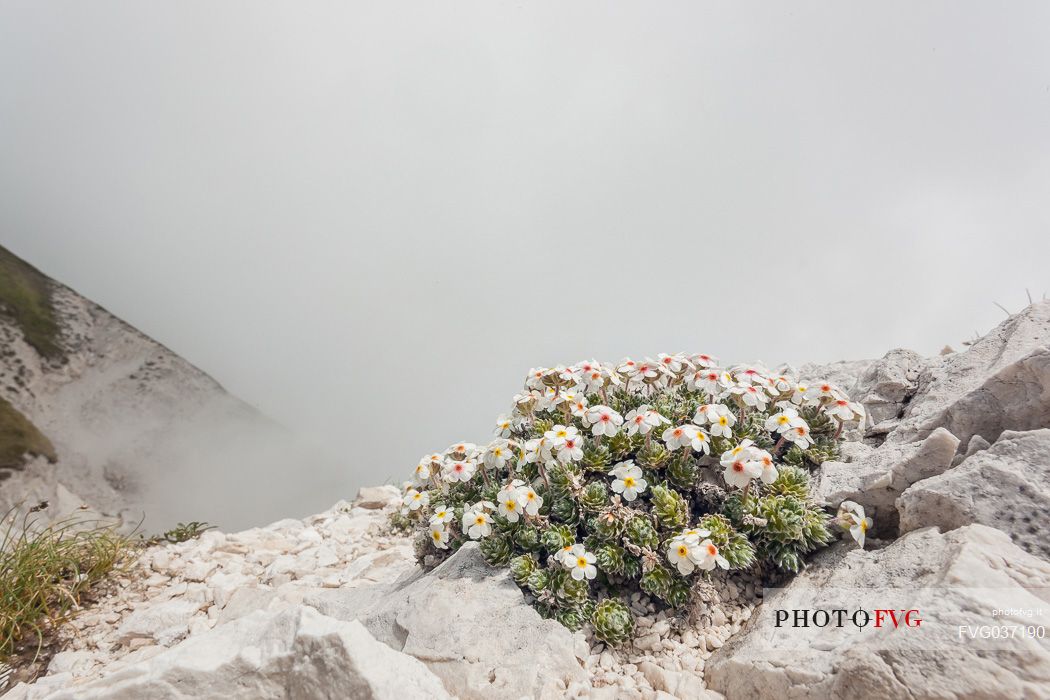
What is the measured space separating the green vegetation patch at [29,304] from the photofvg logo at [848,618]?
170 ft

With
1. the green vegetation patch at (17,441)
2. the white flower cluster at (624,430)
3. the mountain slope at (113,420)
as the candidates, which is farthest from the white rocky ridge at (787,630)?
the mountain slope at (113,420)

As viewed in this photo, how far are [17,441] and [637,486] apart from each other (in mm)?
38009

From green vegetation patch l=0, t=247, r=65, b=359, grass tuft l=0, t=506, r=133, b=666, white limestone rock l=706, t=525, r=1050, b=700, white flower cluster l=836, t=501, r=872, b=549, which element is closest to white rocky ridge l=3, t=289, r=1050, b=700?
white limestone rock l=706, t=525, r=1050, b=700

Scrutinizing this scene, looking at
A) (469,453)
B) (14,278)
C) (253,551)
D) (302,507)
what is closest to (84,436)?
(14,278)

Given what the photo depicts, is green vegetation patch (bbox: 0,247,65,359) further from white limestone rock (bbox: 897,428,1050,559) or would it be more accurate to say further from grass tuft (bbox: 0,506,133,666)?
white limestone rock (bbox: 897,428,1050,559)

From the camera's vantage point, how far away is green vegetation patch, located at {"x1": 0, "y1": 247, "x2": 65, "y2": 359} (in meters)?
39.4

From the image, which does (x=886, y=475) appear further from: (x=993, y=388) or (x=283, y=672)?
(x=283, y=672)

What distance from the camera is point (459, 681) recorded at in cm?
351

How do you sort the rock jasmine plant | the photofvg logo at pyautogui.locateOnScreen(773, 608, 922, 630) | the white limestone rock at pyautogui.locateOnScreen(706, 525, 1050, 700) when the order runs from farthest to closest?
1. the rock jasmine plant
2. the photofvg logo at pyautogui.locateOnScreen(773, 608, 922, 630)
3. the white limestone rock at pyautogui.locateOnScreen(706, 525, 1050, 700)

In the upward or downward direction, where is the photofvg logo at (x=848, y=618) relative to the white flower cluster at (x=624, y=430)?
downward

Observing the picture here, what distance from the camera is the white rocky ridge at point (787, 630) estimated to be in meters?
2.66

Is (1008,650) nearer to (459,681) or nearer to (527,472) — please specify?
(459,681)

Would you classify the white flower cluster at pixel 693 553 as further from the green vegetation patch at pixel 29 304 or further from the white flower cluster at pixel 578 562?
the green vegetation patch at pixel 29 304

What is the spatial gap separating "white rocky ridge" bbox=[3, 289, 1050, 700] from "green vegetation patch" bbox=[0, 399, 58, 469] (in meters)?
30.9
